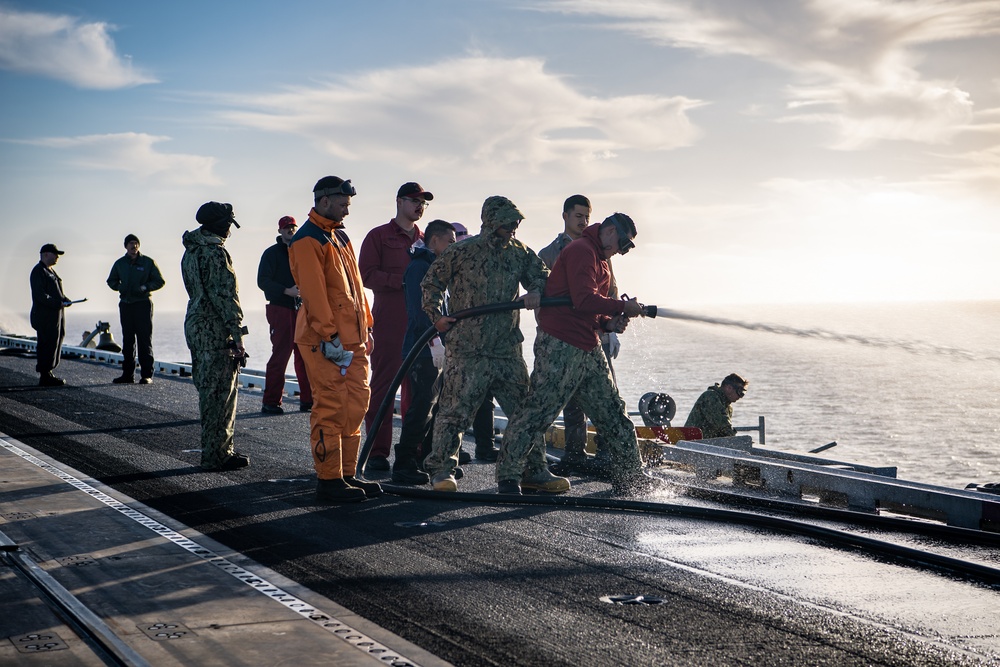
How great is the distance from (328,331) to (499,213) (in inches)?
63.4

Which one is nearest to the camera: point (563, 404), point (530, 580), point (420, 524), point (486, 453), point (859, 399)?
point (530, 580)

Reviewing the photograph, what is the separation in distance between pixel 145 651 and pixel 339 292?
3486mm

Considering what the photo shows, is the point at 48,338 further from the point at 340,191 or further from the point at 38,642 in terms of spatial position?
the point at 38,642

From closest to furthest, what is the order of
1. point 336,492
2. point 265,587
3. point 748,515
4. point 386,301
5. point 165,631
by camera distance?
point 165,631, point 265,587, point 748,515, point 336,492, point 386,301

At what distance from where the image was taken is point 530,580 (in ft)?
17.4

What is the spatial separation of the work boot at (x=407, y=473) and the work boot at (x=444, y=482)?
70 centimetres

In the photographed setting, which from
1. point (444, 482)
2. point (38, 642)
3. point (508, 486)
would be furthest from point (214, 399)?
point (38, 642)

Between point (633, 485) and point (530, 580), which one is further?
point (633, 485)

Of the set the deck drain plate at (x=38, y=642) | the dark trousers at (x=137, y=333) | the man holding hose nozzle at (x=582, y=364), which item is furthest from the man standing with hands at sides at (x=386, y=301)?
the dark trousers at (x=137, y=333)

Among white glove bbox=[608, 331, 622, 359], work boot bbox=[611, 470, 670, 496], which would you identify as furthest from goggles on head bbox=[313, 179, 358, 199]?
white glove bbox=[608, 331, 622, 359]

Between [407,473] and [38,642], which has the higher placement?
[407,473]

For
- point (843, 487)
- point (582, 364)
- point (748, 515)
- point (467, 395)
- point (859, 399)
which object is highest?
point (582, 364)

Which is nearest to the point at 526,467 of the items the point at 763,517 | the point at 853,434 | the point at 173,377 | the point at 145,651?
the point at 763,517

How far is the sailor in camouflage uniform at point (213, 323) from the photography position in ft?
28.7
